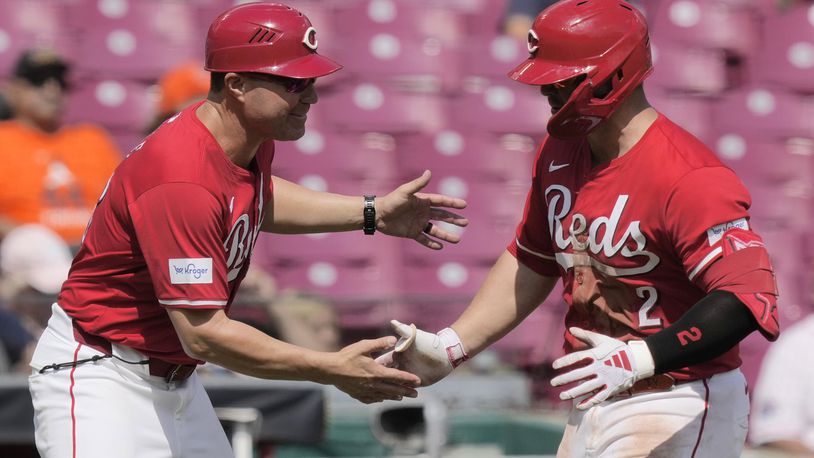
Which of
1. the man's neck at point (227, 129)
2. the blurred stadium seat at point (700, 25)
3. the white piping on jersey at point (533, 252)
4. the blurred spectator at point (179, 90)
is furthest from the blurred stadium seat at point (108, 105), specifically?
the white piping on jersey at point (533, 252)

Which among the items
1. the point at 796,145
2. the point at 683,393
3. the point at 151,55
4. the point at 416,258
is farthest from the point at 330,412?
the point at 796,145

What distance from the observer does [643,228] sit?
3457 mm

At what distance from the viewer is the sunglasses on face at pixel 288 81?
3.69m

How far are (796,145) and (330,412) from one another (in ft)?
13.3

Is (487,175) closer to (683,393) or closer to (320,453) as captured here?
(320,453)

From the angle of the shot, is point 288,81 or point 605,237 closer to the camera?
point 605,237

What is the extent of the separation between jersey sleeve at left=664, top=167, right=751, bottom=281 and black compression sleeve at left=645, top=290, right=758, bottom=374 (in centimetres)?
12

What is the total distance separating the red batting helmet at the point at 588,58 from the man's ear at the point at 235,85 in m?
0.80

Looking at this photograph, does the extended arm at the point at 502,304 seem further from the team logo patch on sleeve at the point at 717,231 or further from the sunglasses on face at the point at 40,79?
the sunglasses on face at the point at 40,79

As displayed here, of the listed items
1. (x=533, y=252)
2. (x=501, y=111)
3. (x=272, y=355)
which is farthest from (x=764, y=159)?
(x=272, y=355)

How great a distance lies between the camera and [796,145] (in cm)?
836

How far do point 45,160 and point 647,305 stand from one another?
14.0ft

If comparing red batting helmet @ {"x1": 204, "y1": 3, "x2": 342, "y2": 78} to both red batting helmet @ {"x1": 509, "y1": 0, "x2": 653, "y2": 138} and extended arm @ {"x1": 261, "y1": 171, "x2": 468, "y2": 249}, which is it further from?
extended arm @ {"x1": 261, "y1": 171, "x2": 468, "y2": 249}

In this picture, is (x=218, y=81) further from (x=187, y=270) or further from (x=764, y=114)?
(x=764, y=114)
